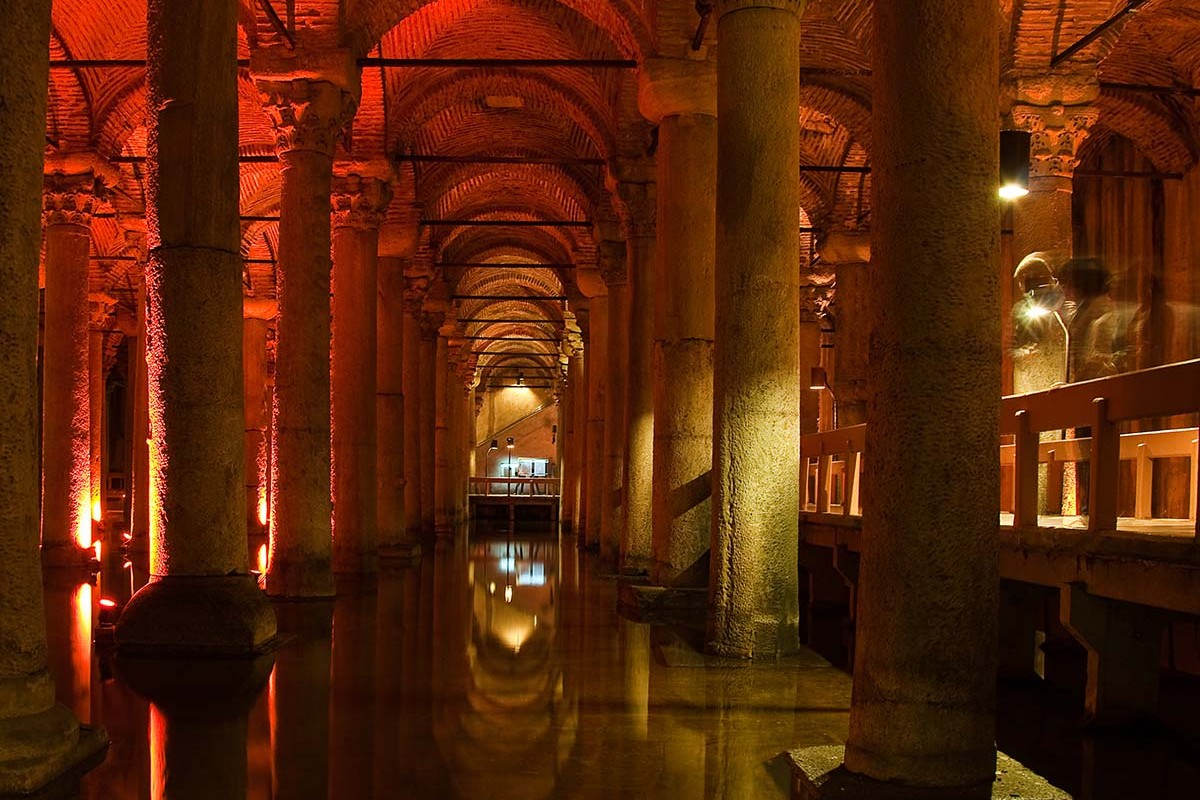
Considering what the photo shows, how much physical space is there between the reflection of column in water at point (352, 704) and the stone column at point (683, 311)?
9.24ft

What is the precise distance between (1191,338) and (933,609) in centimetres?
1285

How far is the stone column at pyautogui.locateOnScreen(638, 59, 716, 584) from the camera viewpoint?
1091cm

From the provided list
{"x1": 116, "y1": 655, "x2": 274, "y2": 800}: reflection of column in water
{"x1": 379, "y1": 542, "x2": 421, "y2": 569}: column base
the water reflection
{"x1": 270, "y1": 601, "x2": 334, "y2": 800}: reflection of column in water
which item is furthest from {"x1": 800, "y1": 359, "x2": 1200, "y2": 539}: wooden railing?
{"x1": 379, "y1": 542, "x2": 421, "y2": 569}: column base

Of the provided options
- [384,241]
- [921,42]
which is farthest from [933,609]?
[384,241]

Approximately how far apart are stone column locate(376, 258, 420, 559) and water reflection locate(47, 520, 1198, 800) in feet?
26.0

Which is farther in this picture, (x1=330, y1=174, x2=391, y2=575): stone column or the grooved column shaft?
(x1=330, y1=174, x2=391, y2=575): stone column

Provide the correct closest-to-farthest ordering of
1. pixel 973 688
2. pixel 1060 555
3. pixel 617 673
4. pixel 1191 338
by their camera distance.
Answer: pixel 973 688 → pixel 1060 555 → pixel 617 673 → pixel 1191 338

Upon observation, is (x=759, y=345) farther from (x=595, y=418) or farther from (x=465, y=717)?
(x=595, y=418)

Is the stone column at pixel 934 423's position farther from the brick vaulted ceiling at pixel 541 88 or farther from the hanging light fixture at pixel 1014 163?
the brick vaulted ceiling at pixel 541 88

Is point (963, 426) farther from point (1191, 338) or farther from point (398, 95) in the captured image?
point (398, 95)

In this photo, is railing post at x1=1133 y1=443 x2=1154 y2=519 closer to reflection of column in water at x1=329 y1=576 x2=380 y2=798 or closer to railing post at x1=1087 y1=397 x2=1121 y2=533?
railing post at x1=1087 y1=397 x2=1121 y2=533

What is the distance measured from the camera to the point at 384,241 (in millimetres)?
20047

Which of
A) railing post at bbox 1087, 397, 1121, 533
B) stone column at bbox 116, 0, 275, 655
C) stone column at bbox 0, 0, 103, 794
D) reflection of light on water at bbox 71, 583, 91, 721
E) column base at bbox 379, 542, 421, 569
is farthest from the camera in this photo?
column base at bbox 379, 542, 421, 569

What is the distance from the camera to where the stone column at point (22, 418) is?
190 inches
